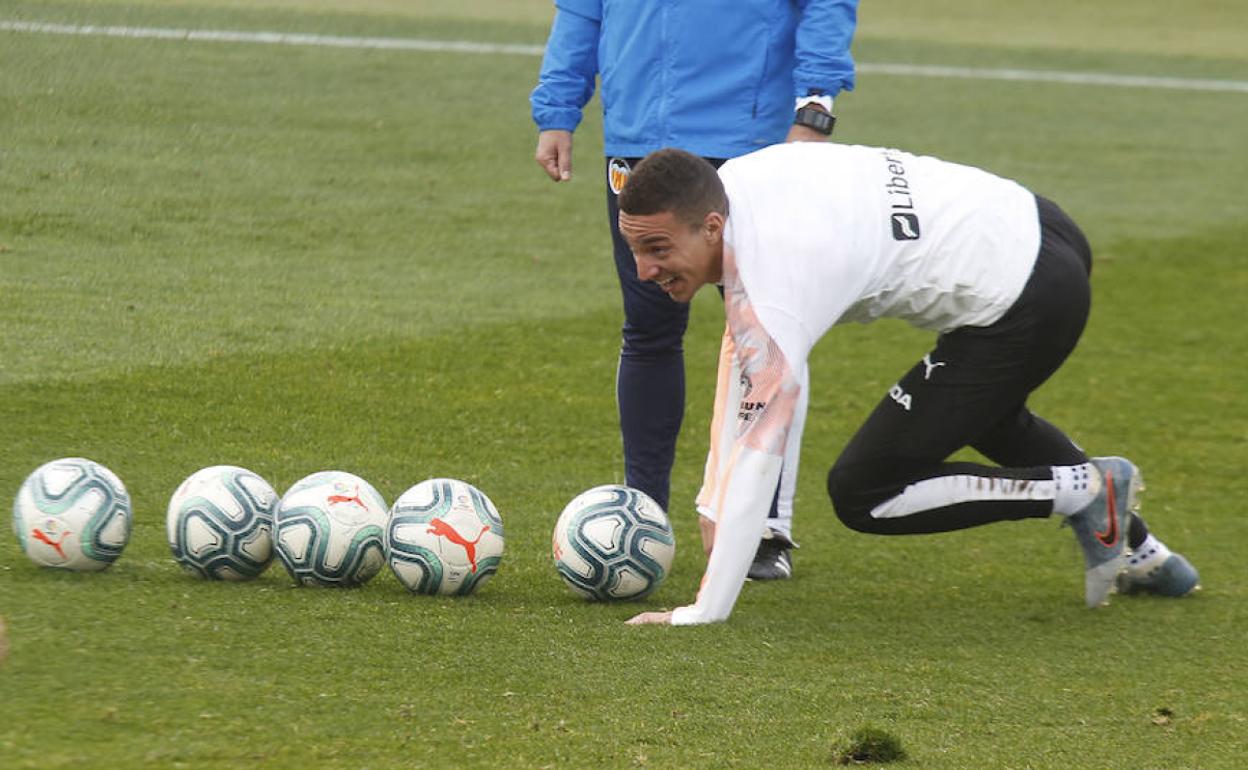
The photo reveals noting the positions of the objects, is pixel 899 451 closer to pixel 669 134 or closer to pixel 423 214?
pixel 669 134

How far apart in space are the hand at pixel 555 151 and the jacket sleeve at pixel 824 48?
863 millimetres

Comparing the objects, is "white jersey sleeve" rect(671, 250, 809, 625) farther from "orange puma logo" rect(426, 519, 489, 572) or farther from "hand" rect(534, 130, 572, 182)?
"hand" rect(534, 130, 572, 182)

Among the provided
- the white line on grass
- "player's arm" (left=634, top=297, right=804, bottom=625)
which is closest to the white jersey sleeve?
"player's arm" (left=634, top=297, right=804, bottom=625)

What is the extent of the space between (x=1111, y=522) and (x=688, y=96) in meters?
1.95

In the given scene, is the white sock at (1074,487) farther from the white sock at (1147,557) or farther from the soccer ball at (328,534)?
the soccer ball at (328,534)

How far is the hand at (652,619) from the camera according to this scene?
5117 millimetres

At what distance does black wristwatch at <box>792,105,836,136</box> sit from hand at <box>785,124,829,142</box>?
0.03ft

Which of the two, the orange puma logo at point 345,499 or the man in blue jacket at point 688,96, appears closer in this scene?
the orange puma logo at point 345,499

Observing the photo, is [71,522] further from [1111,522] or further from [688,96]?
[1111,522]

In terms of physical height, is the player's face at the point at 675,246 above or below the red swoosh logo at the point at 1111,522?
above

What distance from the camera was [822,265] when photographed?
4887mm

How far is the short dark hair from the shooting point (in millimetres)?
4820

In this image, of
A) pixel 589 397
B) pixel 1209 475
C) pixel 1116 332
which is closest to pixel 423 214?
pixel 589 397

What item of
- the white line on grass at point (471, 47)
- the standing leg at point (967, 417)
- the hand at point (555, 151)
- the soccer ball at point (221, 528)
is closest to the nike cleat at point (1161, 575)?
the standing leg at point (967, 417)
